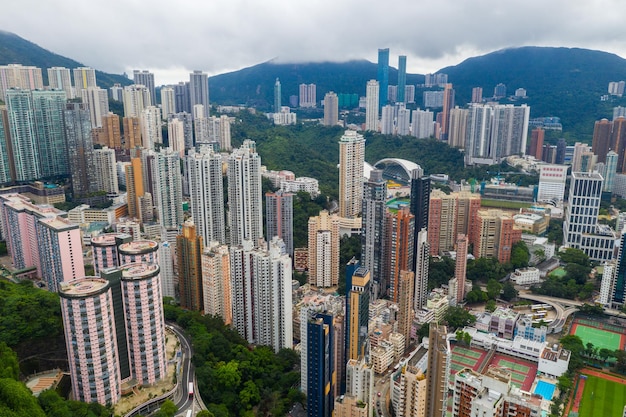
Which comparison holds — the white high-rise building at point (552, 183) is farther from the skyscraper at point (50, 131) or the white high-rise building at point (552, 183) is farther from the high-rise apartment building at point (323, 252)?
the skyscraper at point (50, 131)

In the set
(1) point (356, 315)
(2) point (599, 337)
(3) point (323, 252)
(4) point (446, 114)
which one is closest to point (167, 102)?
(4) point (446, 114)

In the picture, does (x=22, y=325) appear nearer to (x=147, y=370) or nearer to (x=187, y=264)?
(x=147, y=370)

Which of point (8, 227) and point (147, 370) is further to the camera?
point (8, 227)

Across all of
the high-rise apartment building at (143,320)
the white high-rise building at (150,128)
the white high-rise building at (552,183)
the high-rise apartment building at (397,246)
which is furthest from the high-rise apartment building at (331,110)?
the high-rise apartment building at (143,320)

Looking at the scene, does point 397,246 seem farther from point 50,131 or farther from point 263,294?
point 50,131

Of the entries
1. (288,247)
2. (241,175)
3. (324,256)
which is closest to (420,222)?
(324,256)
